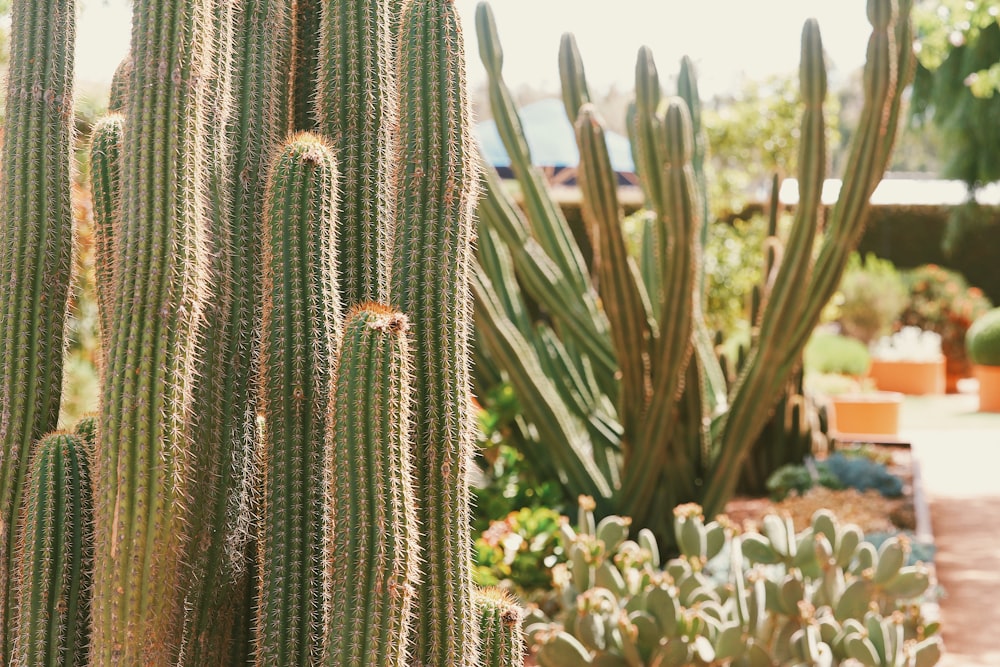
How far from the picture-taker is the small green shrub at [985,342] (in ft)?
39.2

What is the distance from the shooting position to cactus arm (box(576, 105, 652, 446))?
4176 mm

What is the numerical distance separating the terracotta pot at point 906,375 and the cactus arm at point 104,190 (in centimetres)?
1216

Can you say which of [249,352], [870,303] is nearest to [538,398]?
[249,352]

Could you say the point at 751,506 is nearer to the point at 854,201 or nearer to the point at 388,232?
the point at 854,201

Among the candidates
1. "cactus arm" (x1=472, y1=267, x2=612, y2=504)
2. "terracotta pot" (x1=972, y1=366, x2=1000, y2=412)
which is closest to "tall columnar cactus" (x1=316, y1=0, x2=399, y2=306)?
"cactus arm" (x1=472, y1=267, x2=612, y2=504)

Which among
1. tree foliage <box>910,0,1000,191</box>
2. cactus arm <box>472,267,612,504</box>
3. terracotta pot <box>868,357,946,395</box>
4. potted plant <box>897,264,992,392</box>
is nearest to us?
cactus arm <box>472,267,612,504</box>

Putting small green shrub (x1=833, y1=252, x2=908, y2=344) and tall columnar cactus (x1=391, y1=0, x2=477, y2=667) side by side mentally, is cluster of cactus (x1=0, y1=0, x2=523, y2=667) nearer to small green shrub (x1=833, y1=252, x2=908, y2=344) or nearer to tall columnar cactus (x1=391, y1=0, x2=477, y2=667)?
tall columnar cactus (x1=391, y1=0, x2=477, y2=667)

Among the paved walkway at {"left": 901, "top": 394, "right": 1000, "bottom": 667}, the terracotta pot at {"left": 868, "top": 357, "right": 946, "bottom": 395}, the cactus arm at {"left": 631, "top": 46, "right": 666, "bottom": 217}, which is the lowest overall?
the paved walkway at {"left": 901, "top": 394, "right": 1000, "bottom": 667}

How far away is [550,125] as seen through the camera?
16.0 m

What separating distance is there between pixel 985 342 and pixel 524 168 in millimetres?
9228

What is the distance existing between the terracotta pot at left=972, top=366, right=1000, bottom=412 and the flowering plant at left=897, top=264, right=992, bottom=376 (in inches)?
90.0

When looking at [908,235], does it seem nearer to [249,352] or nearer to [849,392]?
[849,392]

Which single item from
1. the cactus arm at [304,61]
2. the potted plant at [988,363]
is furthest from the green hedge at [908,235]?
the cactus arm at [304,61]

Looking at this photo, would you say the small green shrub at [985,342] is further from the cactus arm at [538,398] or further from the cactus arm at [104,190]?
the cactus arm at [104,190]
